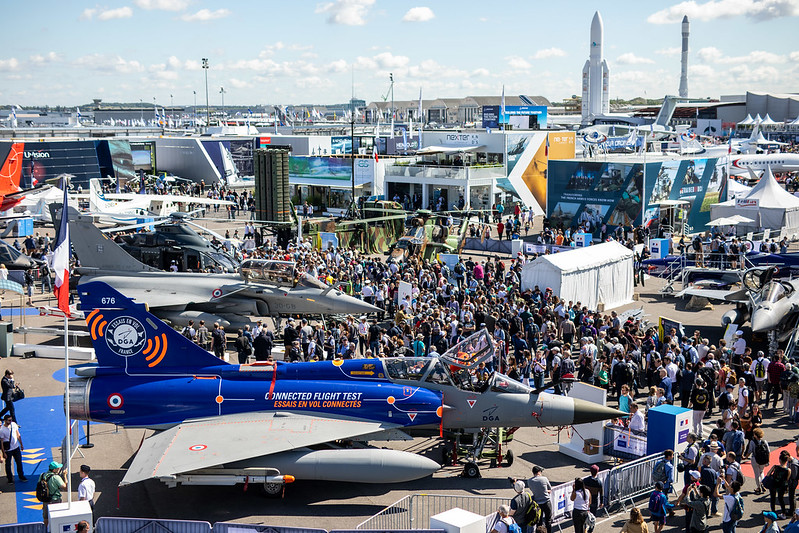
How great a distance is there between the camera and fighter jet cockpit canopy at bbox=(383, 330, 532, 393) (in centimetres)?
1311

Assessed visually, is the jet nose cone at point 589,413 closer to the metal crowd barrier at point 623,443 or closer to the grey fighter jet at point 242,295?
the metal crowd barrier at point 623,443

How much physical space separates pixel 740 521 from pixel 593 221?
27.8 meters

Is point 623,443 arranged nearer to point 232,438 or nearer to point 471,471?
point 471,471

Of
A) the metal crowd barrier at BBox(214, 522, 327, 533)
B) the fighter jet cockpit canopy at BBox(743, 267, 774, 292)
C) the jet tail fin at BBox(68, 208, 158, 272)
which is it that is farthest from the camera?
the jet tail fin at BBox(68, 208, 158, 272)

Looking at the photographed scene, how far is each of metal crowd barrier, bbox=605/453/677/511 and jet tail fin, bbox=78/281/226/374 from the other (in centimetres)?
686

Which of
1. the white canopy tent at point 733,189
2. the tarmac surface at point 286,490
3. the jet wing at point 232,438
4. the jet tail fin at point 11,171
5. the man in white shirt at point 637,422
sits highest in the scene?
the jet tail fin at point 11,171

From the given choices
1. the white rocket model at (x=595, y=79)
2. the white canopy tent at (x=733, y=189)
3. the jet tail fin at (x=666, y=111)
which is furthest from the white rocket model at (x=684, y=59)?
the white canopy tent at (x=733, y=189)

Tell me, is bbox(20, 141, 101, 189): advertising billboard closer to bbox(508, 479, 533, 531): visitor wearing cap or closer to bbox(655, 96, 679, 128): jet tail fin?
bbox(508, 479, 533, 531): visitor wearing cap

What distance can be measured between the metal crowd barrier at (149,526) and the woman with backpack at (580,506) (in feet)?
16.1

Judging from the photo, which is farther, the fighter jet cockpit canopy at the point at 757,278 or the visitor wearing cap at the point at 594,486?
the fighter jet cockpit canopy at the point at 757,278

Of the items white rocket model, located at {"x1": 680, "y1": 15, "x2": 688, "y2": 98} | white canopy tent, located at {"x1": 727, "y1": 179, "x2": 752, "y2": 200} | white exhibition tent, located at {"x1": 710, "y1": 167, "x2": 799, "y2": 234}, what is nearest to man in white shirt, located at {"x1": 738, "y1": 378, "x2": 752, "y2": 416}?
white exhibition tent, located at {"x1": 710, "y1": 167, "x2": 799, "y2": 234}

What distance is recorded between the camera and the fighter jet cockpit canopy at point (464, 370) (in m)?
13.1

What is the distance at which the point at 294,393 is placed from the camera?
42.5ft

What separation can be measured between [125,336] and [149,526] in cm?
449
